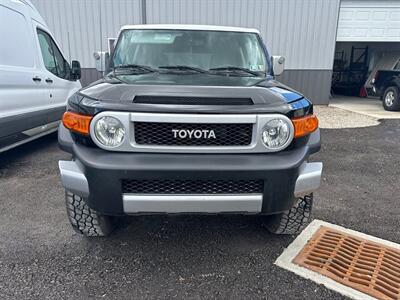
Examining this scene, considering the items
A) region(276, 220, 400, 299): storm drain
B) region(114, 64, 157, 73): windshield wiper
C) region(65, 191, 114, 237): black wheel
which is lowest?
region(276, 220, 400, 299): storm drain

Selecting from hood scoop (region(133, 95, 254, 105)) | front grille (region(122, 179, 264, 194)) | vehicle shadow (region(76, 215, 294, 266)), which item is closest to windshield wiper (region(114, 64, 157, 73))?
hood scoop (region(133, 95, 254, 105))

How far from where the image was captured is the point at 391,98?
1064 cm

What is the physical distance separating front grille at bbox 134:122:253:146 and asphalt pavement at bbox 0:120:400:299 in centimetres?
97

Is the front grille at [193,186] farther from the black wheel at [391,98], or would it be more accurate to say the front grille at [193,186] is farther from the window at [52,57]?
the black wheel at [391,98]

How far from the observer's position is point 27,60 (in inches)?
188

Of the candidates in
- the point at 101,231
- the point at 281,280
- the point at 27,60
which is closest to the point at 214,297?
the point at 281,280

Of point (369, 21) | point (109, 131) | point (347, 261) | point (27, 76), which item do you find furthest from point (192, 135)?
point (369, 21)

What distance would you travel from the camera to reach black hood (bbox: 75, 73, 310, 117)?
210 cm

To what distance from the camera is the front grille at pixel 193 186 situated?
212 centimetres

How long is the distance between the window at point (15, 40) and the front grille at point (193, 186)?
3.15m

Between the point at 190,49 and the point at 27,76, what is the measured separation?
106 inches

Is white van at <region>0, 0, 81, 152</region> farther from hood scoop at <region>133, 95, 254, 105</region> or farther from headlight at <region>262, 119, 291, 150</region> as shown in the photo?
headlight at <region>262, 119, 291, 150</region>

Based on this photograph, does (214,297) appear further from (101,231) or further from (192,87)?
(192,87)

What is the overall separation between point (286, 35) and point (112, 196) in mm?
10542
